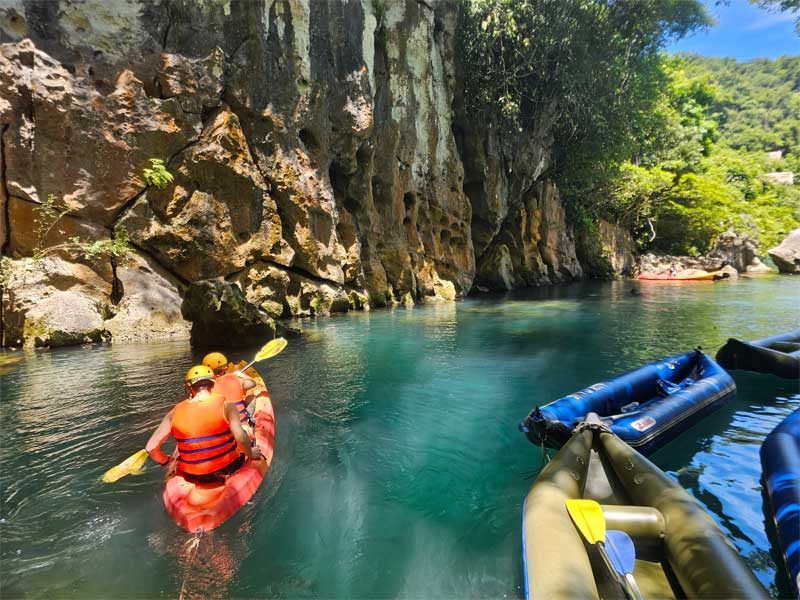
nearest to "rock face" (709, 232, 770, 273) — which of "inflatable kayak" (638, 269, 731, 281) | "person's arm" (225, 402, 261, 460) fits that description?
"inflatable kayak" (638, 269, 731, 281)

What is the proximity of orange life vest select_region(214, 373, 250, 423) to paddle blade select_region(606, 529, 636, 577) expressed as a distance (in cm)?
363

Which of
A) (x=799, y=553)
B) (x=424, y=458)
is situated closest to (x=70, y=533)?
(x=424, y=458)

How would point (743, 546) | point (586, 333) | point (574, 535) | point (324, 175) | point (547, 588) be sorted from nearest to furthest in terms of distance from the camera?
point (547, 588)
point (574, 535)
point (743, 546)
point (586, 333)
point (324, 175)

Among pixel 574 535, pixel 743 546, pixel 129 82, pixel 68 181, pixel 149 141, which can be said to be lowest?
pixel 743 546

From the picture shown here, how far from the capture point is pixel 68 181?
10.8m

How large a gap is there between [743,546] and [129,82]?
14.5m

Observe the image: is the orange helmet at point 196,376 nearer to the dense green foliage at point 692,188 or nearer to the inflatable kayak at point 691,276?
the dense green foliage at point 692,188

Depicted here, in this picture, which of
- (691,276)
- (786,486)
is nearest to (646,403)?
(786,486)

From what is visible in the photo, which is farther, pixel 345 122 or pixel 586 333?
pixel 345 122

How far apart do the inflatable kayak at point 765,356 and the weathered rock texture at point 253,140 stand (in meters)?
9.80

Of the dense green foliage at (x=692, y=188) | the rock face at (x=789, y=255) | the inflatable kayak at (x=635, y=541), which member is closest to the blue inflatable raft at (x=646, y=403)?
the inflatable kayak at (x=635, y=541)

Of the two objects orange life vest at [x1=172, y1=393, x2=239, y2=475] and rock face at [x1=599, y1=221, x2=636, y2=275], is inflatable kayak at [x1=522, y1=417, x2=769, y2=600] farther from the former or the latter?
rock face at [x1=599, y1=221, x2=636, y2=275]

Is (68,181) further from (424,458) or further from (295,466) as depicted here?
(424,458)

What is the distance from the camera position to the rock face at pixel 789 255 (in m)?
30.4
